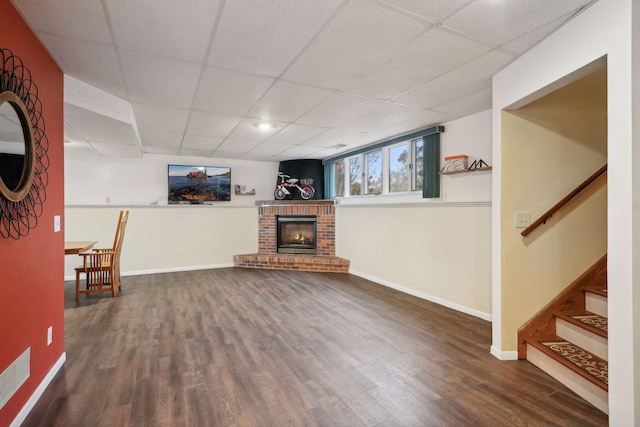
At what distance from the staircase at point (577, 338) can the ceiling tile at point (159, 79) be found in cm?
348

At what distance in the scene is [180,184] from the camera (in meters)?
6.13

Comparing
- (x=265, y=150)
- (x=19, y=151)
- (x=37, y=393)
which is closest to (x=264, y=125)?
(x=265, y=150)

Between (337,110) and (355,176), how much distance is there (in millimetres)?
2623

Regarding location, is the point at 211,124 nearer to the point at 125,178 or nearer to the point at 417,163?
the point at 125,178

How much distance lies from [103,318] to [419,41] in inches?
161

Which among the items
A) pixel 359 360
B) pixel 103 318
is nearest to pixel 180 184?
pixel 103 318

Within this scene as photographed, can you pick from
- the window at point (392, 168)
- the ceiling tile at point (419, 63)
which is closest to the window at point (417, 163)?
the window at point (392, 168)

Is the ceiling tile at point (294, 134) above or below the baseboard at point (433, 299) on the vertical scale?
above

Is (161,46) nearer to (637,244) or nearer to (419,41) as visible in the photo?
(419,41)

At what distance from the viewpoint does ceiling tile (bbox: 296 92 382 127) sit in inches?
123

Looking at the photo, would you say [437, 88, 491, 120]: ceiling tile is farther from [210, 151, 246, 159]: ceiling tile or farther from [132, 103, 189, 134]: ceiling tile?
[210, 151, 246, 159]: ceiling tile

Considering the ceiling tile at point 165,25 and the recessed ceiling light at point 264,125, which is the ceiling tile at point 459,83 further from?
the ceiling tile at point 165,25

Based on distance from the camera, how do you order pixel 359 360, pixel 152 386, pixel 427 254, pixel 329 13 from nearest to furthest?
pixel 329 13, pixel 152 386, pixel 359 360, pixel 427 254

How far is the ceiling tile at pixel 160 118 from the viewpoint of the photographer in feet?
11.0
